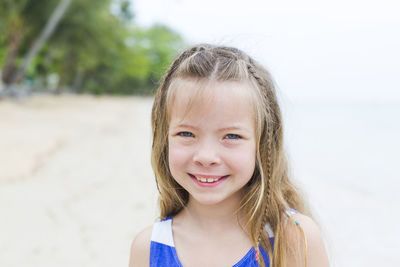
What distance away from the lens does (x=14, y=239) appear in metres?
3.62

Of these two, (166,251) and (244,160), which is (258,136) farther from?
(166,251)

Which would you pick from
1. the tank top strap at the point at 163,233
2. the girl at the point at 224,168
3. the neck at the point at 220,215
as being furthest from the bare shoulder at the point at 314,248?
the tank top strap at the point at 163,233

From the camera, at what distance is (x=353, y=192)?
22.6 feet

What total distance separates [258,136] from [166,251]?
0.59 metres

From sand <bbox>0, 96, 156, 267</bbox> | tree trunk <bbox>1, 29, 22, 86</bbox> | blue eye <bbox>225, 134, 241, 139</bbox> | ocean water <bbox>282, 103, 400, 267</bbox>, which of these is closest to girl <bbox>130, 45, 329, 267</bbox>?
blue eye <bbox>225, 134, 241, 139</bbox>

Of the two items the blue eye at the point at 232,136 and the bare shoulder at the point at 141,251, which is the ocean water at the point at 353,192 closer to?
the blue eye at the point at 232,136

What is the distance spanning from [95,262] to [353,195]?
4879 millimetres

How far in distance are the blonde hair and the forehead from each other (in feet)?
0.08

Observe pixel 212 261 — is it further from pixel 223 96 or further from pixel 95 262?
pixel 95 262

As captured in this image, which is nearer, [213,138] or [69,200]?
[213,138]

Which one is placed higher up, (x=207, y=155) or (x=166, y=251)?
(x=207, y=155)

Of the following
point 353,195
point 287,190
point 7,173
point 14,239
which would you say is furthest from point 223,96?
point 353,195

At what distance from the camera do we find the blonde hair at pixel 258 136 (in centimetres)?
142

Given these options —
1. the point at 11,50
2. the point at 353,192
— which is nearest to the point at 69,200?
the point at 353,192
